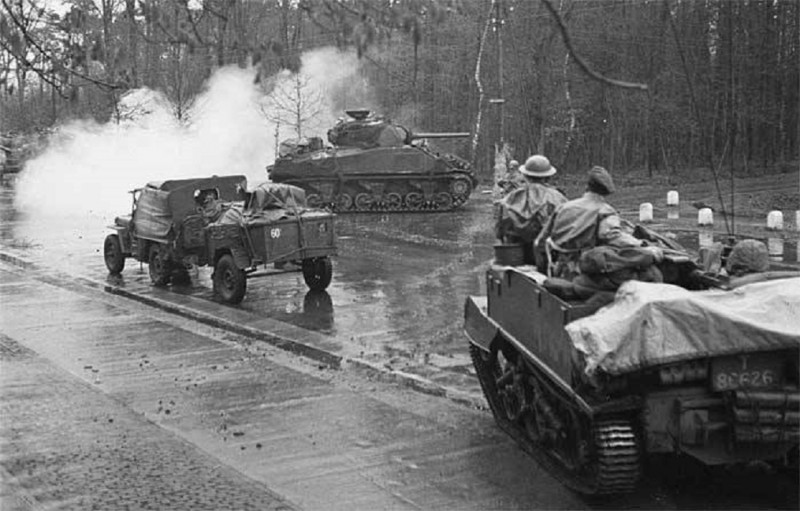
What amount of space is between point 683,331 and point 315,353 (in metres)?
6.95

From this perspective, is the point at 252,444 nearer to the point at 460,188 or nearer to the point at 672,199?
Answer: the point at 672,199

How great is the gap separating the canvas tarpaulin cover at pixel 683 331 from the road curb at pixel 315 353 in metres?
3.56

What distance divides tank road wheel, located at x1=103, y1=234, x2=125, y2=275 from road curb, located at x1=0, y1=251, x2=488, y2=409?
0.86 metres

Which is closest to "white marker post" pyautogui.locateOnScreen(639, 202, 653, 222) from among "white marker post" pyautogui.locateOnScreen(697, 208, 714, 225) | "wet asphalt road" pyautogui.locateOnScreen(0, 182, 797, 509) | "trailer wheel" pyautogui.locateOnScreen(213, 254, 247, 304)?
"white marker post" pyautogui.locateOnScreen(697, 208, 714, 225)

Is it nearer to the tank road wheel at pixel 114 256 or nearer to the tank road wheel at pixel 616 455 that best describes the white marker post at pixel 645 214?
the tank road wheel at pixel 114 256

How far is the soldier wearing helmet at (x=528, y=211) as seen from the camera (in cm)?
955

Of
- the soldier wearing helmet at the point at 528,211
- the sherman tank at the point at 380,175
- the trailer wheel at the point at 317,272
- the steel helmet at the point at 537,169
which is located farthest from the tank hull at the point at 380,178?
the soldier wearing helmet at the point at 528,211

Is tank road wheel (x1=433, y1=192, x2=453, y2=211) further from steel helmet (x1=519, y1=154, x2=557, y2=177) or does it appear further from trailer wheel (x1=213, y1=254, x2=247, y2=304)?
steel helmet (x1=519, y1=154, x2=557, y2=177)

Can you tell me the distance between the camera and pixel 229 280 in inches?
667

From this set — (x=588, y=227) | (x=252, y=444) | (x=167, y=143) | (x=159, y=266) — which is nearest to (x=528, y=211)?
(x=588, y=227)

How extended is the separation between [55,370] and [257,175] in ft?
93.0

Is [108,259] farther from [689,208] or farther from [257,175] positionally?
[257,175]

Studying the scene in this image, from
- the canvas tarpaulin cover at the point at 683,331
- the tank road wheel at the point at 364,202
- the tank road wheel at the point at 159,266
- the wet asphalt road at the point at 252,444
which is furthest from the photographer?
the tank road wheel at the point at 364,202

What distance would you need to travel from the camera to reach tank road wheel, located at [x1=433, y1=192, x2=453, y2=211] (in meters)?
30.4
